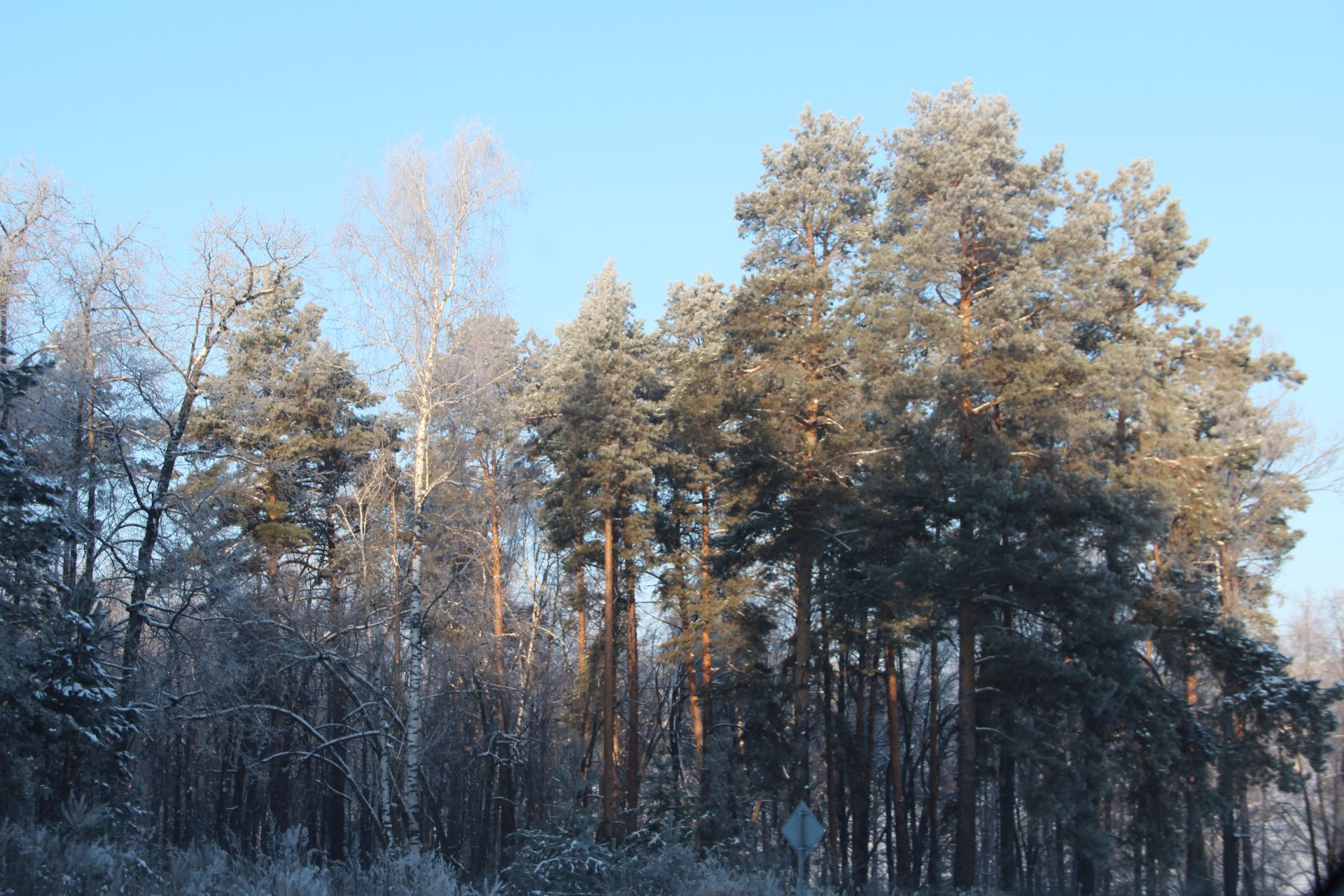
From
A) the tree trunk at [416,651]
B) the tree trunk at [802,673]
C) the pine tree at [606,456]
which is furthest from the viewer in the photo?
the pine tree at [606,456]

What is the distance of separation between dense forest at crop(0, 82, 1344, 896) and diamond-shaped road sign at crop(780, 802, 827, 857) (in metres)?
1.01

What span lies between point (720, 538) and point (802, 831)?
394 inches

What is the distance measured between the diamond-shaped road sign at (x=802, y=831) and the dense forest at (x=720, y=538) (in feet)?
3.30

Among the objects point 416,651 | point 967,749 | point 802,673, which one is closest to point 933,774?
point 802,673

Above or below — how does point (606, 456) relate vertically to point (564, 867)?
above

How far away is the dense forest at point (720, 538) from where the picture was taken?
17.1 meters

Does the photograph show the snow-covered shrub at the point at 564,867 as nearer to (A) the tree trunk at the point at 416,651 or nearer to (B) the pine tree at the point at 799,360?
(A) the tree trunk at the point at 416,651

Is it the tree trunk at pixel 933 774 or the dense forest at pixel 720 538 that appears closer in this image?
the dense forest at pixel 720 538

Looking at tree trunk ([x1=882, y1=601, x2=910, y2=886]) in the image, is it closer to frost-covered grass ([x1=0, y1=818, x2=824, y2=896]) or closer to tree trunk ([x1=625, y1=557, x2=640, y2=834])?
tree trunk ([x1=625, y1=557, x2=640, y2=834])

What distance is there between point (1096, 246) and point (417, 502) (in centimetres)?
1446

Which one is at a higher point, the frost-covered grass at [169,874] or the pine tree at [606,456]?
the pine tree at [606,456]

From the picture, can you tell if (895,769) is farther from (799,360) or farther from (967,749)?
(799,360)

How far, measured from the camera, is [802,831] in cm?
1523

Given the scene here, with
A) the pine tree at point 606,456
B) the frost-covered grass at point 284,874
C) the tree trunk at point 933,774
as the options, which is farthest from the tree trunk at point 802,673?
the tree trunk at point 933,774
